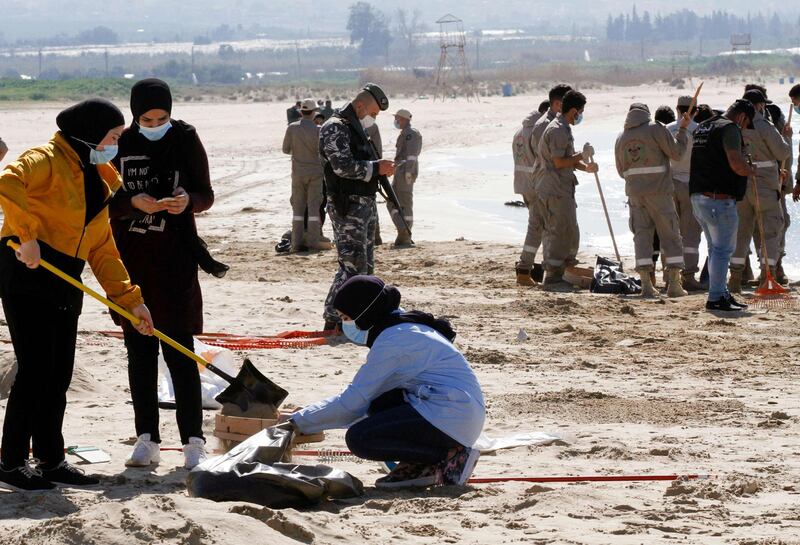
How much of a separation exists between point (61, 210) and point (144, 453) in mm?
1282

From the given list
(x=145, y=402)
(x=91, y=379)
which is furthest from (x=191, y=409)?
(x=91, y=379)

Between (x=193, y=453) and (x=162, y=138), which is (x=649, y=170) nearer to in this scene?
(x=162, y=138)

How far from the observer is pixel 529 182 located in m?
14.0

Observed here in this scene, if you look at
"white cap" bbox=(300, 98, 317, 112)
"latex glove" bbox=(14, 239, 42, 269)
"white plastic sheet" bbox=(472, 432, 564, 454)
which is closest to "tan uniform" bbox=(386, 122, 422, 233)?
"white cap" bbox=(300, 98, 317, 112)

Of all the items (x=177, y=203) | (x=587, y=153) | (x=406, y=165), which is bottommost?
(x=406, y=165)

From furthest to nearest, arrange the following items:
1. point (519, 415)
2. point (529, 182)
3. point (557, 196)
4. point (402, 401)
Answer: point (529, 182), point (557, 196), point (519, 415), point (402, 401)

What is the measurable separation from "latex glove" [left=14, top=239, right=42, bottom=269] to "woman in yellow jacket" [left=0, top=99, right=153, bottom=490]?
0.02 metres

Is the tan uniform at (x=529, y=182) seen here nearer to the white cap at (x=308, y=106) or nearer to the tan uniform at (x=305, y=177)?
the tan uniform at (x=305, y=177)

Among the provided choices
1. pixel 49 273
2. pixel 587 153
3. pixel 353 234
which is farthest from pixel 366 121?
pixel 49 273

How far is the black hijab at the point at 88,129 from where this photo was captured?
603 centimetres

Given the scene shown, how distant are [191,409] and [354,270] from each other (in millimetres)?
3658

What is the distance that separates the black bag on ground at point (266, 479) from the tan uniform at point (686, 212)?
7888 mm

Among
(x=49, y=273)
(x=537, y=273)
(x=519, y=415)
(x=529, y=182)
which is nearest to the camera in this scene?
(x=49, y=273)

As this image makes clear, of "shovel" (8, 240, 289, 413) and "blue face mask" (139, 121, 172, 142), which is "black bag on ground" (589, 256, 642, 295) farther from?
"blue face mask" (139, 121, 172, 142)
